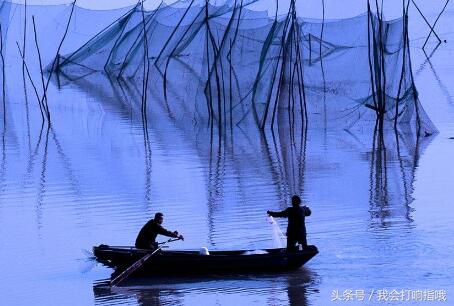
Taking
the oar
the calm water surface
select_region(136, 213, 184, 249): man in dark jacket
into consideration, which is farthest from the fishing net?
the oar

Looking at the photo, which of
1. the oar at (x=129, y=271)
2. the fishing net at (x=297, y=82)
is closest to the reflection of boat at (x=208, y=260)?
the oar at (x=129, y=271)

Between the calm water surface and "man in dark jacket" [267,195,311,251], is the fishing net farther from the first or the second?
"man in dark jacket" [267,195,311,251]

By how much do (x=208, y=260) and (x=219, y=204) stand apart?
3.61 m

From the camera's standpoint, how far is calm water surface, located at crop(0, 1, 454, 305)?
32.5 feet

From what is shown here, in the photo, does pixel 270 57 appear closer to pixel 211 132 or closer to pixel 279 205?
pixel 211 132

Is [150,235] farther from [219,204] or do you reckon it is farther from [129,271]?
[219,204]

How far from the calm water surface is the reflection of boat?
4.1 inches

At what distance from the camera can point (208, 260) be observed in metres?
10.2

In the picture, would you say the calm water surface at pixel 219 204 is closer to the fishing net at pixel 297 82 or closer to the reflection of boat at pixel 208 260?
the reflection of boat at pixel 208 260

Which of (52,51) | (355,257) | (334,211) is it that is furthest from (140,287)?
(52,51)

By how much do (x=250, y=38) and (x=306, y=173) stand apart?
5368mm

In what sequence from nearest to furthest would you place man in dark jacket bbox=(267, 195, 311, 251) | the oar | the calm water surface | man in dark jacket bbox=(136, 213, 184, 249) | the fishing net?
the calm water surface → the oar → man in dark jacket bbox=(267, 195, 311, 251) → man in dark jacket bbox=(136, 213, 184, 249) → the fishing net

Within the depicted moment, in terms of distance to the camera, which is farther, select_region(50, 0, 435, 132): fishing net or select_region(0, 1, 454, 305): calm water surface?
select_region(50, 0, 435, 132): fishing net

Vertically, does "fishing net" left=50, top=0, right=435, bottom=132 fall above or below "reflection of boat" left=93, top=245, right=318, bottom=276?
above
